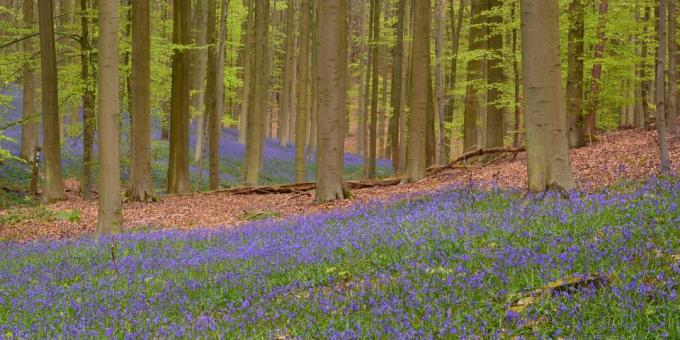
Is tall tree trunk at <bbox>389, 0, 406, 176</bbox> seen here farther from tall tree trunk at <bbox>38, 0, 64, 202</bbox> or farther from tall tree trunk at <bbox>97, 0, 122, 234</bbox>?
tall tree trunk at <bbox>97, 0, 122, 234</bbox>

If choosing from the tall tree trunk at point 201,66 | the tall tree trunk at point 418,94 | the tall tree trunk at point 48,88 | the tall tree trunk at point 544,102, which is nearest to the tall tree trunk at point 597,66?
the tall tree trunk at point 418,94

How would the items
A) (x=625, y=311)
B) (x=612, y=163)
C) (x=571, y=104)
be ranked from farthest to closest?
(x=571, y=104), (x=612, y=163), (x=625, y=311)

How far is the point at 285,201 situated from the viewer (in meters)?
18.4

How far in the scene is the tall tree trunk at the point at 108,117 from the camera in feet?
40.0

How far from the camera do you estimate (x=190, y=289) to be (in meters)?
6.84

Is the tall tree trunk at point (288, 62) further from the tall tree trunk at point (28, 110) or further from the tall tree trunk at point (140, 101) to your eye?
the tall tree trunk at point (140, 101)

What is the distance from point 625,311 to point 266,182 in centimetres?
3145

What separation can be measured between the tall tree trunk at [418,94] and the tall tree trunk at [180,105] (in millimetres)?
8680

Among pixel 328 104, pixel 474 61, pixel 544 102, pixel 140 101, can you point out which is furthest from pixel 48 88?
pixel 544 102

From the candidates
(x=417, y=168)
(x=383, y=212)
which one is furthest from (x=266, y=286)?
(x=417, y=168)

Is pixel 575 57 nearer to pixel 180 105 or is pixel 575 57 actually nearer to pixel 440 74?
pixel 440 74

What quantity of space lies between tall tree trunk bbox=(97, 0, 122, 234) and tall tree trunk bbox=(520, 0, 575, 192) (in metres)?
8.26

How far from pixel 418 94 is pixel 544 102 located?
814cm

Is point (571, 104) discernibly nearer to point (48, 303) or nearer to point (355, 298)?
point (355, 298)
